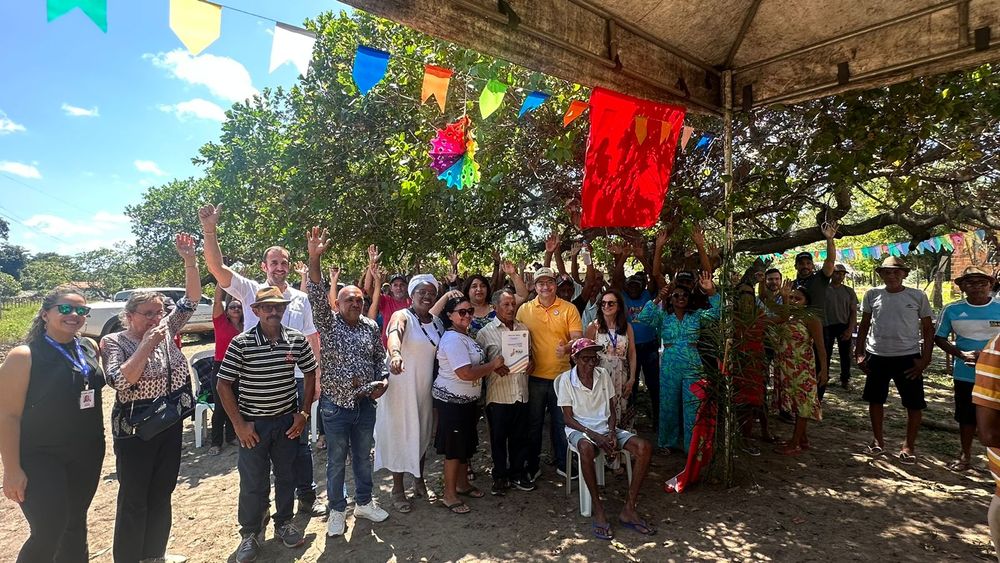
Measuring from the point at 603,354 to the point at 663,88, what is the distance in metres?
2.44

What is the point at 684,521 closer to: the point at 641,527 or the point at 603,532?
the point at 641,527

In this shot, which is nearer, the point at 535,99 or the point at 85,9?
the point at 85,9

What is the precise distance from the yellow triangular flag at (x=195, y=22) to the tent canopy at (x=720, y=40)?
2.95ft

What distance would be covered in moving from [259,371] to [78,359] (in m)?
0.98

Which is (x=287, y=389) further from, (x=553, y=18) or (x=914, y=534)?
(x=914, y=534)

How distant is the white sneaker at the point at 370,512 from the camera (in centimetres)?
406

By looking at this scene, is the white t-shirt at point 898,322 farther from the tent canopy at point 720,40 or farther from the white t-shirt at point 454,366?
the white t-shirt at point 454,366

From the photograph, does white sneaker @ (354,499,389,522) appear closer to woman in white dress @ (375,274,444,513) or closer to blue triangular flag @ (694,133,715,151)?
woman in white dress @ (375,274,444,513)

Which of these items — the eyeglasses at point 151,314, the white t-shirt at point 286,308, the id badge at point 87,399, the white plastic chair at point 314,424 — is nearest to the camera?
the id badge at point 87,399

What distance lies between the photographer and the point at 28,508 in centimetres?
272

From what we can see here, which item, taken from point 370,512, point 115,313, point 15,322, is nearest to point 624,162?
point 370,512

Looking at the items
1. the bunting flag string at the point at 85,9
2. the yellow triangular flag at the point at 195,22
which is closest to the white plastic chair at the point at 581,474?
the yellow triangular flag at the point at 195,22

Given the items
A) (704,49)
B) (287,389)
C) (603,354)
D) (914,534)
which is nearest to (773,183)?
(704,49)

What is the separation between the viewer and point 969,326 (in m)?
4.67
